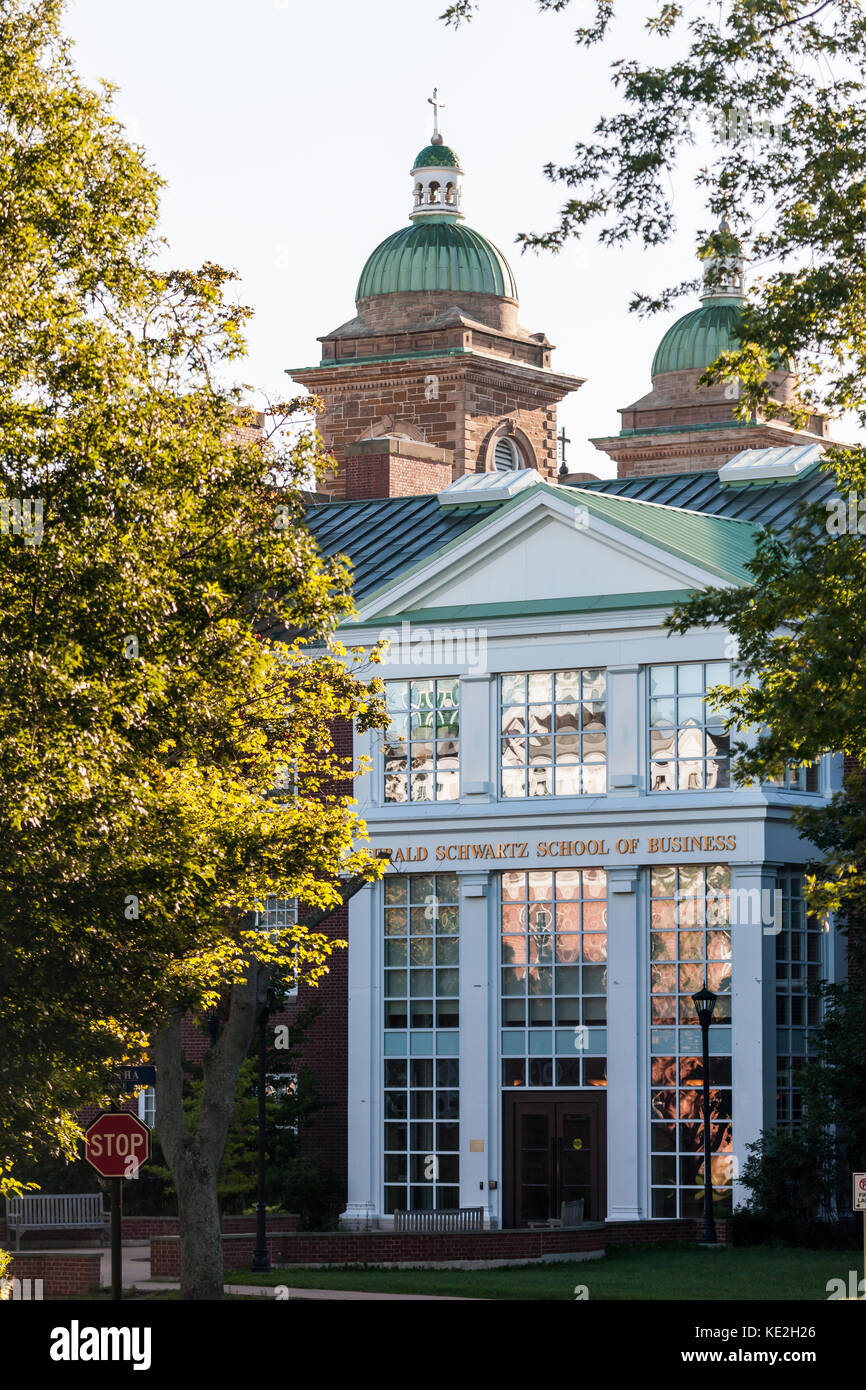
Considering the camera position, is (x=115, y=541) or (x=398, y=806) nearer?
(x=115, y=541)

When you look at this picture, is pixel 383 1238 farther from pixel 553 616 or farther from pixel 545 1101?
pixel 553 616

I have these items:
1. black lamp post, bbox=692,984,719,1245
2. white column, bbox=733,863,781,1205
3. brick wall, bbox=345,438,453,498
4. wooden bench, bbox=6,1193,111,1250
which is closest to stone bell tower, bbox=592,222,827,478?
brick wall, bbox=345,438,453,498

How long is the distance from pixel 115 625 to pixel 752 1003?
1920cm

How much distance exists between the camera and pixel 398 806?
44.2m

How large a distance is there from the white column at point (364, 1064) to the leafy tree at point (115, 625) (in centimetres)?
1521

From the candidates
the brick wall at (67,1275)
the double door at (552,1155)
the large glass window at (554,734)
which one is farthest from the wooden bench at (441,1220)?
the brick wall at (67,1275)

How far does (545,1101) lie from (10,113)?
22173 mm

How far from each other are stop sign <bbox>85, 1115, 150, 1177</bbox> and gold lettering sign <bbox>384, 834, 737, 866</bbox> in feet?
59.1

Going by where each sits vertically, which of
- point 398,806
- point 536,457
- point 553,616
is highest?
point 536,457

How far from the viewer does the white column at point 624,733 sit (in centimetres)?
4188

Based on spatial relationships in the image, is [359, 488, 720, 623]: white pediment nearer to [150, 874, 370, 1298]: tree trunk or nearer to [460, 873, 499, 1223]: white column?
[460, 873, 499, 1223]: white column

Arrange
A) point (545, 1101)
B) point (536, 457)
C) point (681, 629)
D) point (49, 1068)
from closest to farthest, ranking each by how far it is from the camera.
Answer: point (49, 1068), point (681, 629), point (545, 1101), point (536, 457)

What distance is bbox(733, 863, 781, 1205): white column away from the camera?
39.8 meters
